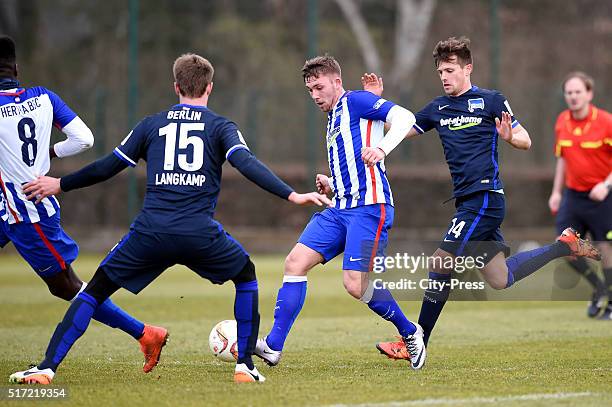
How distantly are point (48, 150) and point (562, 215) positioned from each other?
5869 mm

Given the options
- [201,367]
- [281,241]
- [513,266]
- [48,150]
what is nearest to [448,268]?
[513,266]

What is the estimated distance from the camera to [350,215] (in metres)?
7.34

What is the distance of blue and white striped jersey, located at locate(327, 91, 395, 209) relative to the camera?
7.34 m

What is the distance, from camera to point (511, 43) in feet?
78.5

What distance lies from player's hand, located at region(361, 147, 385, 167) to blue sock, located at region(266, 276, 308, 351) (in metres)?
1.02

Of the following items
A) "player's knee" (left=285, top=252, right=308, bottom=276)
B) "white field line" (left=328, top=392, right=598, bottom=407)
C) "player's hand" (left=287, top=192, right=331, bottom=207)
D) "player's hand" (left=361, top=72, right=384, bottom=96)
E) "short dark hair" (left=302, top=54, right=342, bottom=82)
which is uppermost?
"short dark hair" (left=302, top=54, right=342, bottom=82)

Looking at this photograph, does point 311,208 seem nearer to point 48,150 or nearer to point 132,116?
point 132,116

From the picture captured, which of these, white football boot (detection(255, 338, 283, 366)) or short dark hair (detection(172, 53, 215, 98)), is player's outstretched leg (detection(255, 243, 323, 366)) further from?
short dark hair (detection(172, 53, 215, 98))

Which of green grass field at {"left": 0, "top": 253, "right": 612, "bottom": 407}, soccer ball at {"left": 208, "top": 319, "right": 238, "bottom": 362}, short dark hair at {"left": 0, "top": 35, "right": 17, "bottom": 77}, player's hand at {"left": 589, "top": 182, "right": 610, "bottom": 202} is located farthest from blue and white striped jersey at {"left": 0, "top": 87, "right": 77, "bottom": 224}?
player's hand at {"left": 589, "top": 182, "right": 610, "bottom": 202}

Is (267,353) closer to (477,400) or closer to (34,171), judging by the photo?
(477,400)


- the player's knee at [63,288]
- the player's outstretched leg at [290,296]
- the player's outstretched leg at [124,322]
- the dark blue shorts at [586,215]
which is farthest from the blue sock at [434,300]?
the dark blue shorts at [586,215]

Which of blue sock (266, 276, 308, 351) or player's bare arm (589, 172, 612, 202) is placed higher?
player's bare arm (589, 172, 612, 202)

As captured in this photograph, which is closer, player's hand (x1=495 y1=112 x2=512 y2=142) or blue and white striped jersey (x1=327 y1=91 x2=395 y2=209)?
blue and white striped jersey (x1=327 y1=91 x2=395 y2=209)

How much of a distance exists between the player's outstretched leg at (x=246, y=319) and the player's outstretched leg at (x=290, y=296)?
595mm
